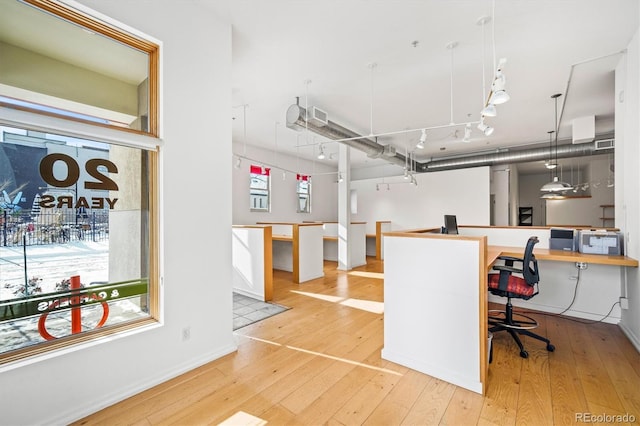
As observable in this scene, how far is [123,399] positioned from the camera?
2014mm

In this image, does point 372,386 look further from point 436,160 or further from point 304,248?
point 436,160

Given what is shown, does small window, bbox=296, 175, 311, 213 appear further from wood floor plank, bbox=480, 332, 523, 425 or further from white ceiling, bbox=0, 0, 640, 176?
wood floor plank, bbox=480, 332, 523, 425

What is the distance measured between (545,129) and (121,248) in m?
7.95

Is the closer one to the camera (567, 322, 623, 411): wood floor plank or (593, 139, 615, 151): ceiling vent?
(567, 322, 623, 411): wood floor plank

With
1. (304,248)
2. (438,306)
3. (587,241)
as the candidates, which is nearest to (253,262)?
(304,248)

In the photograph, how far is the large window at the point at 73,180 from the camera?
177 cm

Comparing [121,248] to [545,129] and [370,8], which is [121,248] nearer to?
[370,8]

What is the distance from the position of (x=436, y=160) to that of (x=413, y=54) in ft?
20.4

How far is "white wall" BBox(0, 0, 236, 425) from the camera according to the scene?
5.80ft

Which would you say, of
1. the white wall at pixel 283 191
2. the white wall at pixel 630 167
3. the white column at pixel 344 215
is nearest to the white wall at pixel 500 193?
the white column at pixel 344 215

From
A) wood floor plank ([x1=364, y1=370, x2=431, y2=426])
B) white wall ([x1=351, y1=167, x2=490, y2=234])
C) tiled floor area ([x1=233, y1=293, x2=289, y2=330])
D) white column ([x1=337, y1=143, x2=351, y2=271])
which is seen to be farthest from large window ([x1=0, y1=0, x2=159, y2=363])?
white wall ([x1=351, y1=167, x2=490, y2=234])

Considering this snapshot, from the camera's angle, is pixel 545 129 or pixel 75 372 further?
pixel 545 129

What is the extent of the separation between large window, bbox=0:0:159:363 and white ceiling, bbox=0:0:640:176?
7cm

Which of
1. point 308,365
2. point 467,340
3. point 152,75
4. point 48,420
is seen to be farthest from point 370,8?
point 48,420
